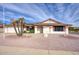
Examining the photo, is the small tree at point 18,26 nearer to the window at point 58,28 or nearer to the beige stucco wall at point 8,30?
the beige stucco wall at point 8,30

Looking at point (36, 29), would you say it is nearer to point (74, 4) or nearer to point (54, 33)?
point (54, 33)

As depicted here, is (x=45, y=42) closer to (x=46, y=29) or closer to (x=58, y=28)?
(x=46, y=29)

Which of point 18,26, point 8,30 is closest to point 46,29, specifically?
point 18,26

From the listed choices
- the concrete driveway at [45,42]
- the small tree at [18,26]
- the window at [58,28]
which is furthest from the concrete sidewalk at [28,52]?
the window at [58,28]

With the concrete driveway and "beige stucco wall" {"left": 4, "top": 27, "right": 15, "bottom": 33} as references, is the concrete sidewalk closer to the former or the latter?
the concrete driveway

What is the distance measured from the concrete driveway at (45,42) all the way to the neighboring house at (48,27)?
0.08 metres

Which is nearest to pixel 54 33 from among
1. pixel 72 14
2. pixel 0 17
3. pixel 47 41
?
pixel 47 41

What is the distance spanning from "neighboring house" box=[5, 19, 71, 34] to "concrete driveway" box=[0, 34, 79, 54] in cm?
8

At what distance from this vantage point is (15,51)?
3484 millimetres

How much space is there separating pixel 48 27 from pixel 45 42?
0.29 meters

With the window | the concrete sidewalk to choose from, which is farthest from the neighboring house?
the concrete sidewalk

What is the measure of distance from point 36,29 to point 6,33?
573 millimetres

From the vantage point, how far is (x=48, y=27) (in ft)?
11.5

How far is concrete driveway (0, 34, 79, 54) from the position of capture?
3473 mm
